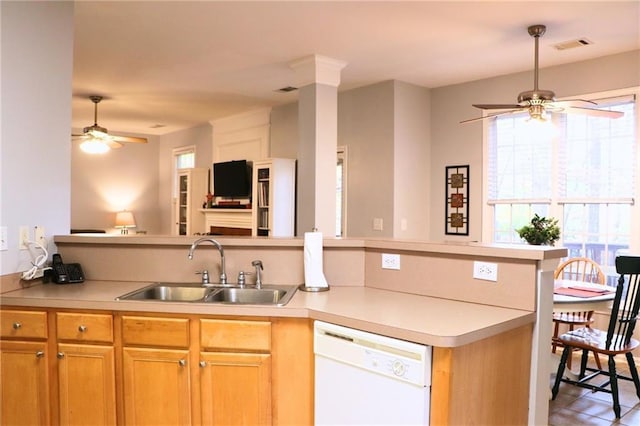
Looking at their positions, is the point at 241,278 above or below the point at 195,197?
below

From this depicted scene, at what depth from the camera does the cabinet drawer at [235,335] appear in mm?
2133

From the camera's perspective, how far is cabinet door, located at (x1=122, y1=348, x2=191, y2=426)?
85.9 inches

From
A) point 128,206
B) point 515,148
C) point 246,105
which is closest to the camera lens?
point 515,148

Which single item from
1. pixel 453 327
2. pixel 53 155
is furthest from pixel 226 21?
pixel 453 327

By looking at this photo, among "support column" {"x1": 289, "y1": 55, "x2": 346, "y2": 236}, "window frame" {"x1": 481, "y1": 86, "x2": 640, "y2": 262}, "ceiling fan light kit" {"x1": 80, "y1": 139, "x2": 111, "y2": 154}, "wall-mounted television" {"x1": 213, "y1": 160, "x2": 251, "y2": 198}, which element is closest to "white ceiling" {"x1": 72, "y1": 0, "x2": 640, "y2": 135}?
"support column" {"x1": 289, "y1": 55, "x2": 346, "y2": 236}

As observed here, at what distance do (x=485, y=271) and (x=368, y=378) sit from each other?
28.9 inches

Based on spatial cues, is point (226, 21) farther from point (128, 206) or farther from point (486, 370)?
point (128, 206)

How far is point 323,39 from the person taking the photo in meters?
3.83

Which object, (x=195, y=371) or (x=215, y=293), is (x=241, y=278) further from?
(x=195, y=371)

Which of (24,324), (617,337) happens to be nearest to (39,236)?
(24,324)

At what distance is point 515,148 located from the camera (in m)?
4.69

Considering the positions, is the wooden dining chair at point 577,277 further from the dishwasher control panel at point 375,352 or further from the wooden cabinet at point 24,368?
the wooden cabinet at point 24,368

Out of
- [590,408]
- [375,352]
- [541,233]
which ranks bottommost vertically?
[590,408]

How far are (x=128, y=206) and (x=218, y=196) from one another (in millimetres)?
2754
